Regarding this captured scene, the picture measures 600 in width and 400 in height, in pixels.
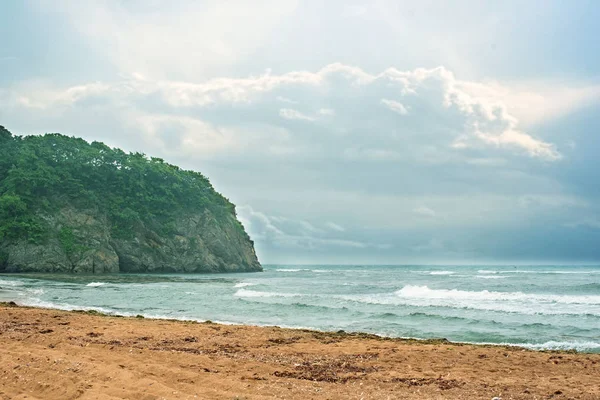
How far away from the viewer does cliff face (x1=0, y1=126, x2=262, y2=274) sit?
50.4 metres

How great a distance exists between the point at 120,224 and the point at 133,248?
11.3ft

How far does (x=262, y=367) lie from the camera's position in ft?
30.7

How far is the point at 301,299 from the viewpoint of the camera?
89.8 ft

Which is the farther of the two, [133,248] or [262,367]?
[133,248]

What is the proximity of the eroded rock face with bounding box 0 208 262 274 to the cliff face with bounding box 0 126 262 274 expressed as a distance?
0.10 m

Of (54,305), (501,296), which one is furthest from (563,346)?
(54,305)

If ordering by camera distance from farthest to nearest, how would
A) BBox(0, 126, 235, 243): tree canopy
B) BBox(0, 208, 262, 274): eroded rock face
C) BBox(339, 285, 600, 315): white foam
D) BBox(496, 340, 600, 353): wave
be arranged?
BBox(0, 126, 235, 243): tree canopy < BBox(0, 208, 262, 274): eroded rock face < BBox(339, 285, 600, 315): white foam < BBox(496, 340, 600, 353): wave

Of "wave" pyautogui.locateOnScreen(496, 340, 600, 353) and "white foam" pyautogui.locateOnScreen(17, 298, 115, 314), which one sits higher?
"white foam" pyautogui.locateOnScreen(17, 298, 115, 314)

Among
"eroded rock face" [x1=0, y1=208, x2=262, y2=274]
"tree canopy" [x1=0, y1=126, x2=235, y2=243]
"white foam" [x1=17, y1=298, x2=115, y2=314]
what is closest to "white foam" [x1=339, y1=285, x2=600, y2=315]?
"white foam" [x1=17, y1=298, x2=115, y2=314]

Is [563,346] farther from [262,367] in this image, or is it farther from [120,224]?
[120,224]

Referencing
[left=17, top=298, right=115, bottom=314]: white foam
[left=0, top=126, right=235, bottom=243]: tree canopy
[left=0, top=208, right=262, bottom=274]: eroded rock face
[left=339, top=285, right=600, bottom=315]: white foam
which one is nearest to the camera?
[left=17, top=298, right=115, bottom=314]: white foam

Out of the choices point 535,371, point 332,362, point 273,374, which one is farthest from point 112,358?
point 535,371

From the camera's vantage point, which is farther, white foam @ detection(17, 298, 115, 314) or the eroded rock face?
the eroded rock face

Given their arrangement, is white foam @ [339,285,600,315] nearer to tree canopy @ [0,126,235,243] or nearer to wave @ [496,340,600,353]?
wave @ [496,340,600,353]
